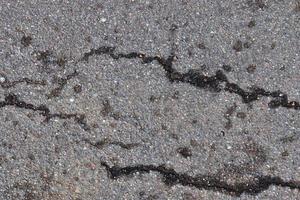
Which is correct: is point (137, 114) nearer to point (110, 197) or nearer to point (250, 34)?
point (110, 197)

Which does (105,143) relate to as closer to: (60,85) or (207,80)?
(60,85)

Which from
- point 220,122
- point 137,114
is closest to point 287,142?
point 220,122

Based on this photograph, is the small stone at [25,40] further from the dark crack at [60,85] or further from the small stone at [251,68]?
the small stone at [251,68]

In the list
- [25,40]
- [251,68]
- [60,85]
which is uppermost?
[251,68]

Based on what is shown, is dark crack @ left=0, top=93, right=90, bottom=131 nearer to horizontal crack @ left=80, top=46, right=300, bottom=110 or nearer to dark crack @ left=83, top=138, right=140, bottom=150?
dark crack @ left=83, top=138, right=140, bottom=150

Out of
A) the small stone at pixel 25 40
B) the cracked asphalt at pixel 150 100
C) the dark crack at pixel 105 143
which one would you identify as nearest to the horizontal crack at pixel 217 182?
the cracked asphalt at pixel 150 100

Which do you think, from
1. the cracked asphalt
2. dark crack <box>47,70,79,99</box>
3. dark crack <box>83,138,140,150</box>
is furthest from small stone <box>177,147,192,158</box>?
dark crack <box>47,70,79,99</box>

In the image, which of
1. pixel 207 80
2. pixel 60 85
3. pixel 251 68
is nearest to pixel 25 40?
pixel 60 85
